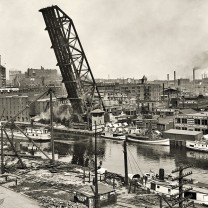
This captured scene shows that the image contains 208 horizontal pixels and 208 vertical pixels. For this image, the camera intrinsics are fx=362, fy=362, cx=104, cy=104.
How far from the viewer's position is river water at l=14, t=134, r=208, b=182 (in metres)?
25.5

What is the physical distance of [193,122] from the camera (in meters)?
35.3

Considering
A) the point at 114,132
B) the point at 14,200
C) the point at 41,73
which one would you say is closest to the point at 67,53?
the point at 114,132

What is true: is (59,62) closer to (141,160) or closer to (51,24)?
(51,24)

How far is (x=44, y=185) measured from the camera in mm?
18141

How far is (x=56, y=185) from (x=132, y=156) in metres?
12.7

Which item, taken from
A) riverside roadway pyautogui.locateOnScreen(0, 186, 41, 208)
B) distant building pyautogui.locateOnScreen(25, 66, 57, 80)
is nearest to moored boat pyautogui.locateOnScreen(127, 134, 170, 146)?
riverside roadway pyautogui.locateOnScreen(0, 186, 41, 208)

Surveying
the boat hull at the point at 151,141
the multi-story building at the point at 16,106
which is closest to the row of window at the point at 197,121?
the boat hull at the point at 151,141

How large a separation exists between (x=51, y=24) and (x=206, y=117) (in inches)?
685

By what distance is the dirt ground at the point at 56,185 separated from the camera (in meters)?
15.2

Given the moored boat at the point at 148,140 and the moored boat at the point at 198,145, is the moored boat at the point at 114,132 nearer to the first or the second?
the moored boat at the point at 148,140

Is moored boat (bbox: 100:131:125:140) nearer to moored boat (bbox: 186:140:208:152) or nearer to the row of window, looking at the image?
the row of window

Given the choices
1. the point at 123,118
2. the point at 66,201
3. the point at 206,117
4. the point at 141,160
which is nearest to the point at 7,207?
the point at 66,201

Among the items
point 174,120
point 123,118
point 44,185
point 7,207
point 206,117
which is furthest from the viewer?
point 123,118

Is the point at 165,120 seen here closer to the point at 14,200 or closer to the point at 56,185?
the point at 56,185
